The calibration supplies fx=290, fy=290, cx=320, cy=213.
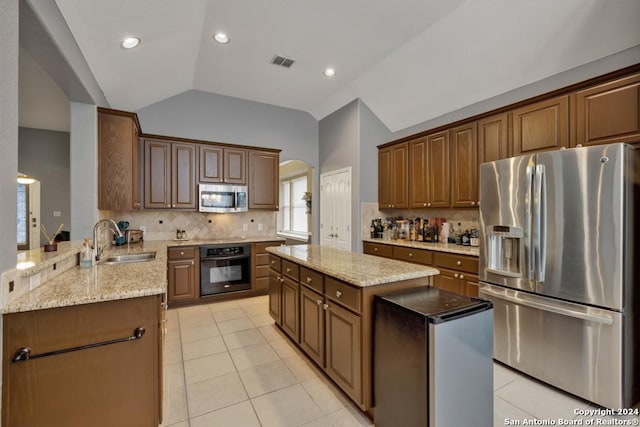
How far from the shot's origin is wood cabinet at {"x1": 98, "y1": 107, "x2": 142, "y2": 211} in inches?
126

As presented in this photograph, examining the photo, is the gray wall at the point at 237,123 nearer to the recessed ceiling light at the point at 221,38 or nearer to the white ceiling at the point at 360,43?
the white ceiling at the point at 360,43

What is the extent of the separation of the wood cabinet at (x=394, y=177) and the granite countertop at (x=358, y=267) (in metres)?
2.00

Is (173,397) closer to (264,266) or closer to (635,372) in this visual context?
(264,266)

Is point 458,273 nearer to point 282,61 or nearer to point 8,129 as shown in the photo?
point 282,61

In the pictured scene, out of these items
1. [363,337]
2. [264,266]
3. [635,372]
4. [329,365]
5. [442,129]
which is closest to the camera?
[363,337]

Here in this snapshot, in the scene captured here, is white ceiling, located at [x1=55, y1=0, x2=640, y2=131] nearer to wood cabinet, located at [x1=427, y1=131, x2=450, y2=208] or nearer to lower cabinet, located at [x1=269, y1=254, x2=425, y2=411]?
wood cabinet, located at [x1=427, y1=131, x2=450, y2=208]

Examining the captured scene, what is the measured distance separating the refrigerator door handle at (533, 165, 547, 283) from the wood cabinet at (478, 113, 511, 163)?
108 centimetres

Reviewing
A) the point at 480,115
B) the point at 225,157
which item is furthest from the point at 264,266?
the point at 480,115

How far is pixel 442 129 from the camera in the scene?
154 inches

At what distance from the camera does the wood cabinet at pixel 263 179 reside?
4898 millimetres

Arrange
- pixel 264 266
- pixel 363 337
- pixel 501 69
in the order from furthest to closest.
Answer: pixel 264 266 → pixel 501 69 → pixel 363 337

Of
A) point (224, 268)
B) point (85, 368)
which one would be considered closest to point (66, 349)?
point (85, 368)

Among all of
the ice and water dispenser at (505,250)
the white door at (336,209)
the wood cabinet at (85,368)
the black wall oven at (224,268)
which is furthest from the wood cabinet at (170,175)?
the ice and water dispenser at (505,250)

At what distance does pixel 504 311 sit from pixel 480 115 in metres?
2.23
